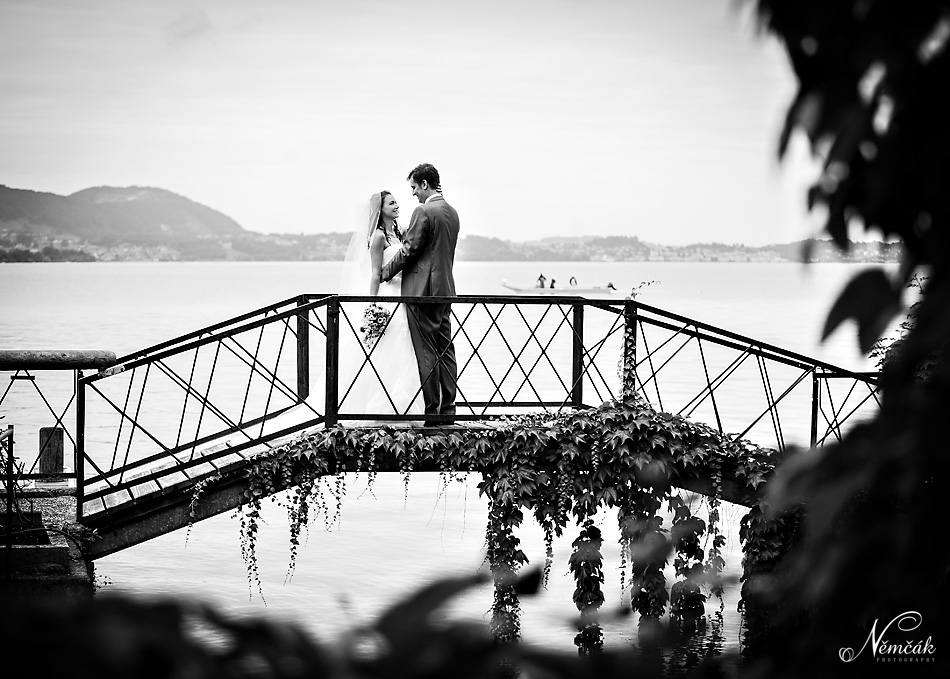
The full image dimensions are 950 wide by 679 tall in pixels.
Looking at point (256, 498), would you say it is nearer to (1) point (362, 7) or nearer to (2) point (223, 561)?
(2) point (223, 561)

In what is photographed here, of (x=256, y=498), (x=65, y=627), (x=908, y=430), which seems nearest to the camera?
(x=65, y=627)

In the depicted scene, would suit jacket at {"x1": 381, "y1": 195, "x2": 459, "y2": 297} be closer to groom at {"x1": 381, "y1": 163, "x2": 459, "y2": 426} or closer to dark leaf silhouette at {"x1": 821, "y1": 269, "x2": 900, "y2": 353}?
groom at {"x1": 381, "y1": 163, "x2": 459, "y2": 426}

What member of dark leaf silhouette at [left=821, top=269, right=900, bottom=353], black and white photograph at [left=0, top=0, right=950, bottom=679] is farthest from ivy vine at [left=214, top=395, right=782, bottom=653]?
dark leaf silhouette at [left=821, top=269, right=900, bottom=353]

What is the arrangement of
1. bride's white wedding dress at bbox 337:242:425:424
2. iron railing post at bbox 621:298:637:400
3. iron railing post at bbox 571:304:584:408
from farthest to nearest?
bride's white wedding dress at bbox 337:242:425:424 < iron railing post at bbox 571:304:584:408 < iron railing post at bbox 621:298:637:400

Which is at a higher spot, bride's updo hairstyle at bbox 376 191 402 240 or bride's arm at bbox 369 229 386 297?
bride's updo hairstyle at bbox 376 191 402 240

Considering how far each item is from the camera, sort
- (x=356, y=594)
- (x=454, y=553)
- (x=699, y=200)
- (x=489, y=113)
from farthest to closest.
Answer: (x=489, y=113) → (x=699, y=200) → (x=454, y=553) → (x=356, y=594)

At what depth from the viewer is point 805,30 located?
5.70ft

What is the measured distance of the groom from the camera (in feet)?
33.3

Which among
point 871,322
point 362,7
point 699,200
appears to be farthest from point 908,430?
point 362,7

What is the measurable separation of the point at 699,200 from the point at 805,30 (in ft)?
278

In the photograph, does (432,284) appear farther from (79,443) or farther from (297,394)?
(79,443)

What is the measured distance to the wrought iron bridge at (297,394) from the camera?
9.14 meters

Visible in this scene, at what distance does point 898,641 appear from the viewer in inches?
332

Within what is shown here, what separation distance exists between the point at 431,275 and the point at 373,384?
1.24 meters
